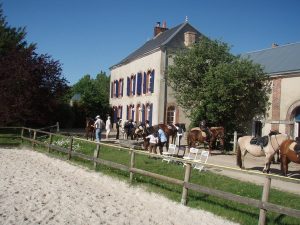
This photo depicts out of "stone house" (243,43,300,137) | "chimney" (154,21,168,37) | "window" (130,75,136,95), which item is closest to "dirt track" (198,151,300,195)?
"stone house" (243,43,300,137)

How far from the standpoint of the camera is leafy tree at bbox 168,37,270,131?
21.9 metres

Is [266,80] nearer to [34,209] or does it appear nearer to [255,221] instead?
[255,221]

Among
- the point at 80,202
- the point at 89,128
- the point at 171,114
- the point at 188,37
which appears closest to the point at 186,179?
the point at 80,202

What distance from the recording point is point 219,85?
21.8m

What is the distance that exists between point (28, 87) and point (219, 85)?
11.3 metres

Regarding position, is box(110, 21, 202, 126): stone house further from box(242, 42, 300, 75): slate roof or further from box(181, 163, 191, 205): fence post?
box(181, 163, 191, 205): fence post

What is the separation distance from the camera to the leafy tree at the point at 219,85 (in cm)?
2191

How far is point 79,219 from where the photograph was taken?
7.39 metres

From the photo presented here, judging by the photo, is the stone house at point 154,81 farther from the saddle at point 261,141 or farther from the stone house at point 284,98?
the saddle at point 261,141

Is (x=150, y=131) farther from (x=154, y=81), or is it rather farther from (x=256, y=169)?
(x=154, y=81)

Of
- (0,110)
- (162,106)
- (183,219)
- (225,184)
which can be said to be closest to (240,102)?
(162,106)

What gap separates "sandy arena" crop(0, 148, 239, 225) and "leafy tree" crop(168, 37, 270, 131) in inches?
447

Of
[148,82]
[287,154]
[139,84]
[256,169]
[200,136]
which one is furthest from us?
[139,84]

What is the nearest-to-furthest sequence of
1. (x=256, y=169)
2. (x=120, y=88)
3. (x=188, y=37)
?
(x=256, y=169)
(x=188, y=37)
(x=120, y=88)
